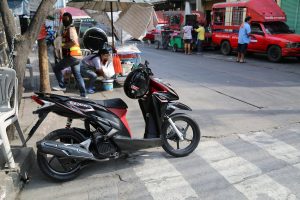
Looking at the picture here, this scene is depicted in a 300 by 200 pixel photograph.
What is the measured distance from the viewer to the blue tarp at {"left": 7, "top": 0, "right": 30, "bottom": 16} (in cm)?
1205

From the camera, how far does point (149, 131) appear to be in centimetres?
455

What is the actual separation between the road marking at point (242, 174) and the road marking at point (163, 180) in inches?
20.8

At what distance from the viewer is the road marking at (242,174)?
366 cm

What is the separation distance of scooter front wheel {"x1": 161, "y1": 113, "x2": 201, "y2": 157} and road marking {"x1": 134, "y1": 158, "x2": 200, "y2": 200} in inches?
8.2

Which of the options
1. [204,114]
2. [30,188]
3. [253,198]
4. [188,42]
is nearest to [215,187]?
[253,198]

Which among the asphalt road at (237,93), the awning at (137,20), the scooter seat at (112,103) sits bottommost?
the asphalt road at (237,93)

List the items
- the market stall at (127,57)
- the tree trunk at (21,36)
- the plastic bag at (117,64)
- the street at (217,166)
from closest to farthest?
1. the street at (217,166)
2. the tree trunk at (21,36)
3. the plastic bag at (117,64)
4. the market stall at (127,57)

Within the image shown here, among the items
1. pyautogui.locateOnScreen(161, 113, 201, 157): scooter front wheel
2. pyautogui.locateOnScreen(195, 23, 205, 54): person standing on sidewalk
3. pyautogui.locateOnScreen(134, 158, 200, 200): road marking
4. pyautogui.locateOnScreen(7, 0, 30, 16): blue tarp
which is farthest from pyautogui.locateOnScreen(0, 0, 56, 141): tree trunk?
pyautogui.locateOnScreen(195, 23, 205, 54): person standing on sidewalk

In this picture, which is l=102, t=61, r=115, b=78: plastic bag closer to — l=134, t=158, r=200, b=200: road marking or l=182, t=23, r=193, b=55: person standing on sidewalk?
l=134, t=158, r=200, b=200: road marking

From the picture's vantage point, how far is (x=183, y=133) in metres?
4.64

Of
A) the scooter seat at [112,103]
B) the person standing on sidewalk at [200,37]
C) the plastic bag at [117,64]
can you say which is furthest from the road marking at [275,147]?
→ the person standing on sidewalk at [200,37]

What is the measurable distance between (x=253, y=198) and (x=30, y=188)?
2461mm

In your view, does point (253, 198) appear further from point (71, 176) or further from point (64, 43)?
point (64, 43)

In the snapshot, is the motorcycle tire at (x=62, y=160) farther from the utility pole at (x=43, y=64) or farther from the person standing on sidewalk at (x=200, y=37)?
the person standing on sidewalk at (x=200, y=37)
